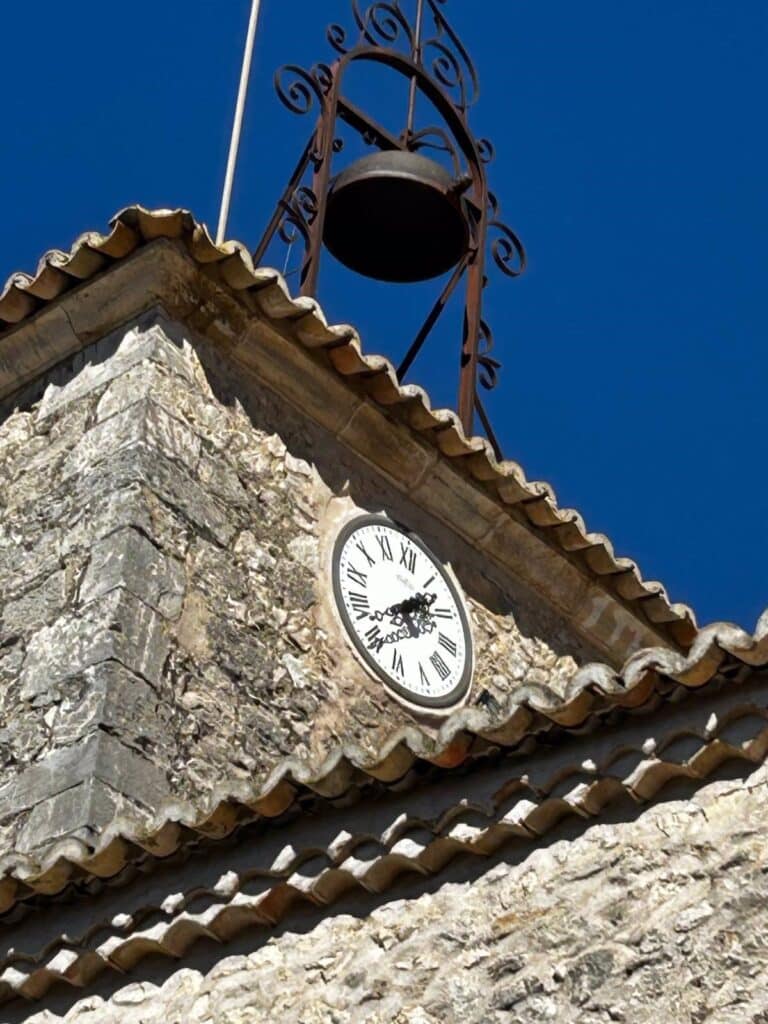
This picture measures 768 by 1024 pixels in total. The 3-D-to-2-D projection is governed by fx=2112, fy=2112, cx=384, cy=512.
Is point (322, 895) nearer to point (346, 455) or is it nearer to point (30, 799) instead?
point (30, 799)

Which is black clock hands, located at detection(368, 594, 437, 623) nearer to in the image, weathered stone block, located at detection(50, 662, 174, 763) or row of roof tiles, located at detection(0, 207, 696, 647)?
row of roof tiles, located at detection(0, 207, 696, 647)

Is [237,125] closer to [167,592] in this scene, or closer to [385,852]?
[167,592]

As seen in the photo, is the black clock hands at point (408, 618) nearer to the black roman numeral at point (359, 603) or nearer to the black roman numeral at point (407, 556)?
the black roman numeral at point (359, 603)

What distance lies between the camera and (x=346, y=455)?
7633mm

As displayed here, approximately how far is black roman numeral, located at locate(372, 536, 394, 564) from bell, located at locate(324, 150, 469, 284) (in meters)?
1.54

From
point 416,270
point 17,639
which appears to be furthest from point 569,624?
point 17,639

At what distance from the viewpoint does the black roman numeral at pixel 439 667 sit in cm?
739

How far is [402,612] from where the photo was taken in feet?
24.3

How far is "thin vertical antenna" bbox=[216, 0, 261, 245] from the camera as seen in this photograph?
8094 millimetres

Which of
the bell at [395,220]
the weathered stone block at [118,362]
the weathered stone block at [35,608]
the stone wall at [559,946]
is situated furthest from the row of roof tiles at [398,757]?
the bell at [395,220]

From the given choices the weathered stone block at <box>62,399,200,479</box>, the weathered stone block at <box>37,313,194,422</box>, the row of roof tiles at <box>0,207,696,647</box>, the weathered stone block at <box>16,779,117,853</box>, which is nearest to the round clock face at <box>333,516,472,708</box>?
the row of roof tiles at <box>0,207,696,647</box>

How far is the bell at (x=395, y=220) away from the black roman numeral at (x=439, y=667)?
194cm

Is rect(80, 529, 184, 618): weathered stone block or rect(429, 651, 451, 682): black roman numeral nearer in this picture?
rect(80, 529, 184, 618): weathered stone block

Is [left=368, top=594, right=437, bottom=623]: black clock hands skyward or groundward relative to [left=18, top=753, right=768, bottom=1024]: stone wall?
skyward
